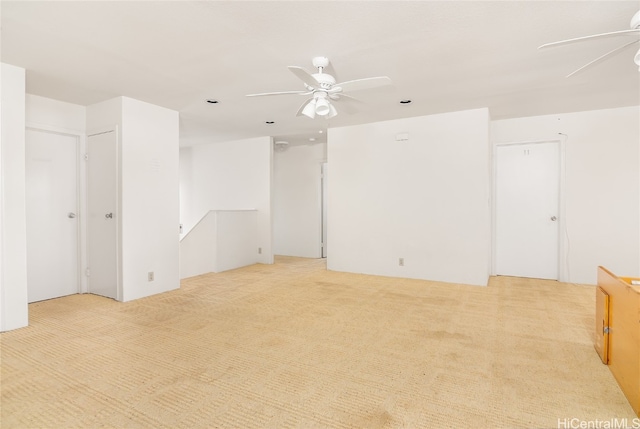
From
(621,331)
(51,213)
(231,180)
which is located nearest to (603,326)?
(621,331)

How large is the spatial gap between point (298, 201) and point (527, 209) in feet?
14.9

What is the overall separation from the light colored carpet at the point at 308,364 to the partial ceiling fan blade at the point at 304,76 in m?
2.17

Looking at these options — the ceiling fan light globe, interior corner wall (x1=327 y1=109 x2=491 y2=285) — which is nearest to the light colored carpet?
interior corner wall (x1=327 y1=109 x2=491 y2=285)

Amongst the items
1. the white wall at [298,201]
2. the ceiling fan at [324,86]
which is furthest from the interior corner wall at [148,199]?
the white wall at [298,201]

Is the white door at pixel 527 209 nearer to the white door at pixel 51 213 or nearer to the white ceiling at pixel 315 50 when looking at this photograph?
the white ceiling at pixel 315 50

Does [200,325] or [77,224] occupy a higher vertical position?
[77,224]

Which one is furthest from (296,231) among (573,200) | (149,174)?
(573,200)

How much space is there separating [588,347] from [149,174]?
16.4ft

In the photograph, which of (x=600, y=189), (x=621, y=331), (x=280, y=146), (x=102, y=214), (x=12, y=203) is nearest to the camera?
(x=621, y=331)

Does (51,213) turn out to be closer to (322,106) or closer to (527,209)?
(322,106)

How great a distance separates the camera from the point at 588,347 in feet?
8.77

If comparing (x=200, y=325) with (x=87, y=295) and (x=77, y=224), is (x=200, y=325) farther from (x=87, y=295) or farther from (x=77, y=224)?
(x=77, y=224)

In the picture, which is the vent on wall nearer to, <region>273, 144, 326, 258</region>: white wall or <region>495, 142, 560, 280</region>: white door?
<region>273, 144, 326, 258</region>: white wall

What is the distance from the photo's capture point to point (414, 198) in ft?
17.1
